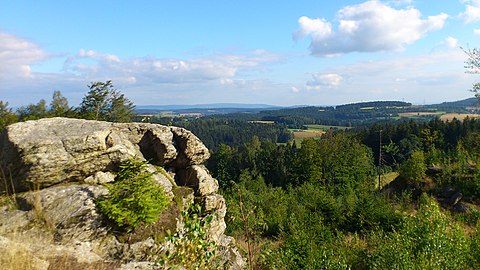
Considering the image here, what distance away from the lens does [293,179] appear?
69.8 metres

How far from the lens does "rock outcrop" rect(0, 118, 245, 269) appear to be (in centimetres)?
903

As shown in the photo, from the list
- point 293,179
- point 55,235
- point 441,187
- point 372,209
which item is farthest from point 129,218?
point 293,179

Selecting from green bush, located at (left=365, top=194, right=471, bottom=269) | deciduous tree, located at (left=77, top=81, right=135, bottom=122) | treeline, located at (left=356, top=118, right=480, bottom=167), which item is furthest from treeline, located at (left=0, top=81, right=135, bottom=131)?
treeline, located at (left=356, top=118, right=480, bottom=167)

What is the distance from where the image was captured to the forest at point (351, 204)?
1285cm

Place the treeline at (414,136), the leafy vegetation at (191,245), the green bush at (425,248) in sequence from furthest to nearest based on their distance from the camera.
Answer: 1. the treeline at (414,136)
2. the green bush at (425,248)
3. the leafy vegetation at (191,245)

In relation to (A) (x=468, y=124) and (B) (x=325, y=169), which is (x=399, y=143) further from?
(B) (x=325, y=169)

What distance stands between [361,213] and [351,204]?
491 centimetres

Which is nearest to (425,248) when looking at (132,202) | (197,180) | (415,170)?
(197,180)

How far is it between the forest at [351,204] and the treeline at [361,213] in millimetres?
74

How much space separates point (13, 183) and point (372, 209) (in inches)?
977

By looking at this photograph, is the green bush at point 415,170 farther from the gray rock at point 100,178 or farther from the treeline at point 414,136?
the treeline at point 414,136

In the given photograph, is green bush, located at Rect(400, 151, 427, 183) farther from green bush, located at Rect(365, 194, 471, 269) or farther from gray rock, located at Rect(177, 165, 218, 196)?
gray rock, located at Rect(177, 165, 218, 196)

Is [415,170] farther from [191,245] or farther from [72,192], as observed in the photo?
[191,245]

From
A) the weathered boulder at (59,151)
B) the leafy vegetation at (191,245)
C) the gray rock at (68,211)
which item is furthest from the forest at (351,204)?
the weathered boulder at (59,151)
